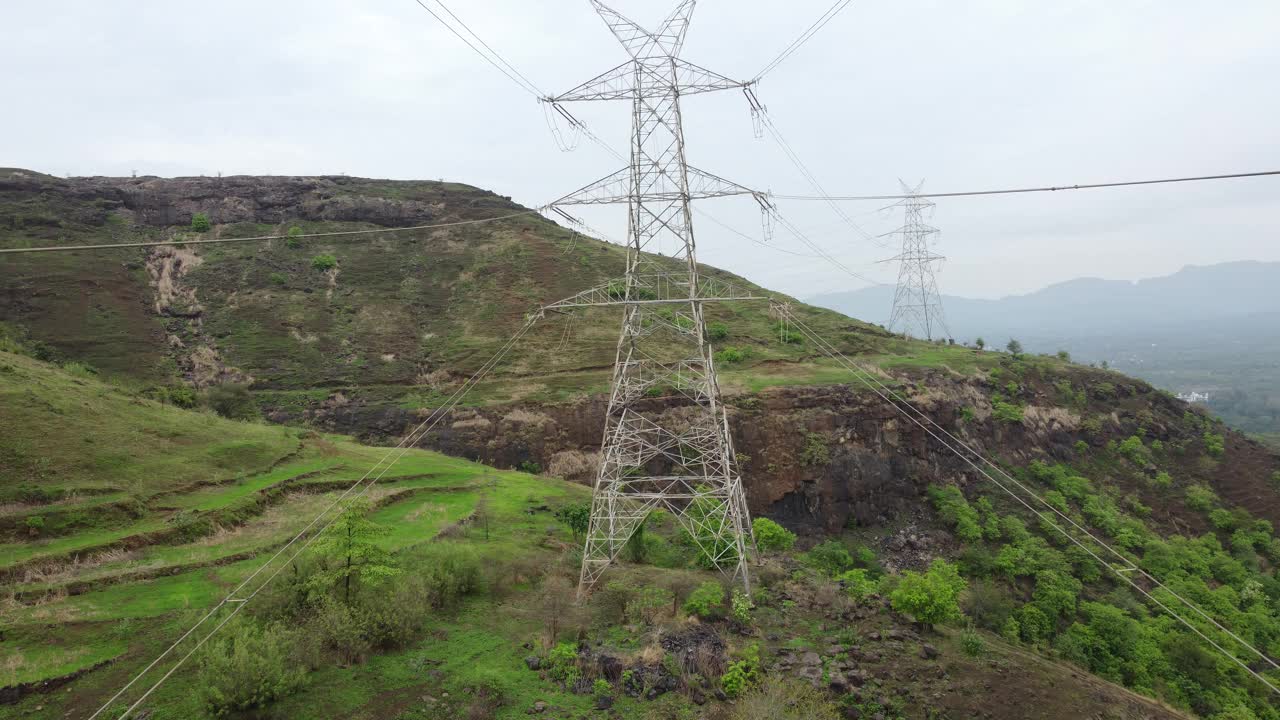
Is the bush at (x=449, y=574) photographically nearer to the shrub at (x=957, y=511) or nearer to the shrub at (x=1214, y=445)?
the shrub at (x=957, y=511)

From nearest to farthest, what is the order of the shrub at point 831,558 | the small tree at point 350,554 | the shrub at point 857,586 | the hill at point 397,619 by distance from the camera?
the hill at point 397,619 < the small tree at point 350,554 < the shrub at point 857,586 < the shrub at point 831,558

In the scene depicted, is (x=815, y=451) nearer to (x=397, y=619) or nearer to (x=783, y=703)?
(x=783, y=703)

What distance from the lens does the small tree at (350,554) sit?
55.2 ft

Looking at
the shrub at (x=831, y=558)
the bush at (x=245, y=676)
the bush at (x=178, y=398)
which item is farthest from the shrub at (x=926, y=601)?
the bush at (x=178, y=398)

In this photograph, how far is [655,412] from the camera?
44.1 meters

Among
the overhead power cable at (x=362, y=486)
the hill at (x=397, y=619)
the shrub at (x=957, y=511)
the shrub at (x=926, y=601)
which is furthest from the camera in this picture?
the shrub at (x=957, y=511)

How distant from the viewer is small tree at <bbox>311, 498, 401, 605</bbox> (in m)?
16.8

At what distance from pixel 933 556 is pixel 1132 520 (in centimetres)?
1445

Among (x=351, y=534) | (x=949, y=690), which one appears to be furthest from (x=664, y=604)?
(x=351, y=534)

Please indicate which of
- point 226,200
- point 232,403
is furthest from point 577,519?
point 226,200

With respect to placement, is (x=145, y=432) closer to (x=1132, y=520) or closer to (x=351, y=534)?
(x=351, y=534)

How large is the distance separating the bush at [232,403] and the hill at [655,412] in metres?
0.28

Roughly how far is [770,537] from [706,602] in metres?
8.19

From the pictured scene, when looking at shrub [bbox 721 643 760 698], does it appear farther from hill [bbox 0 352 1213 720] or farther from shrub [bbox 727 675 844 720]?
hill [bbox 0 352 1213 720]
